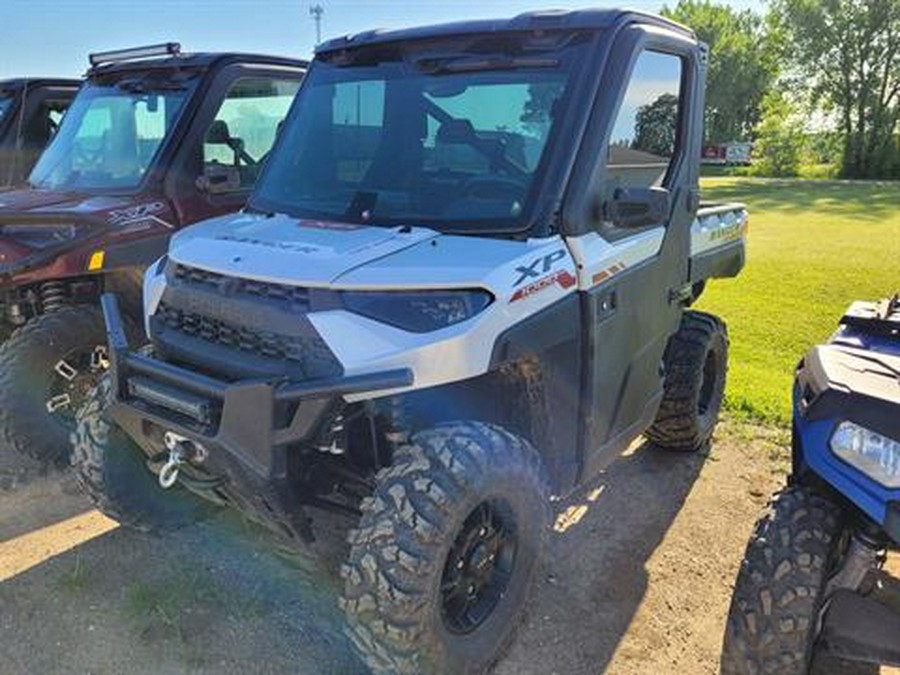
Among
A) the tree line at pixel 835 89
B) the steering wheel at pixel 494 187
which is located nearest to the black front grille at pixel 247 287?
the steering wheel at pixel 494 187

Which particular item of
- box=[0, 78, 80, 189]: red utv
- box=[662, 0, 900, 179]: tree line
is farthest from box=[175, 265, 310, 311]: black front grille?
box=[662, 0, 900, 179]: tree line

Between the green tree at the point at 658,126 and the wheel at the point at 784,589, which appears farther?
the green tree at the point at 658,126

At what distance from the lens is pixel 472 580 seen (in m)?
2.94

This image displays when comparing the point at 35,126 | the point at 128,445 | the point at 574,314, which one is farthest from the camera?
the point at 35,126

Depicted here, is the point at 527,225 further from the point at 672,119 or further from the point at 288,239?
the point at 672,119

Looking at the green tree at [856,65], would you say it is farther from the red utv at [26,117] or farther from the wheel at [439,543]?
the wheel at [439,543]

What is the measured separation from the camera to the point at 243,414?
2.53 m

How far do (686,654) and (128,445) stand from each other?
2.47 metres

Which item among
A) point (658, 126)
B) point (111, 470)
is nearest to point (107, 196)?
point (111, 470)

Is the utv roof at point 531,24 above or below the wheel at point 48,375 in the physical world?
above

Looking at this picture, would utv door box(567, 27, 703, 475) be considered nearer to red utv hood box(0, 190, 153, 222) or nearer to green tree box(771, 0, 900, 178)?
Answer: red utv hood box(0, 190, 153, 222)

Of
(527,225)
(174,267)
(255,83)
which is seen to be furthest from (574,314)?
(255,83)

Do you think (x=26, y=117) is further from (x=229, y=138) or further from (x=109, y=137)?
(x=229, y=138)

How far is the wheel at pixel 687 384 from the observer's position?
468 cm
